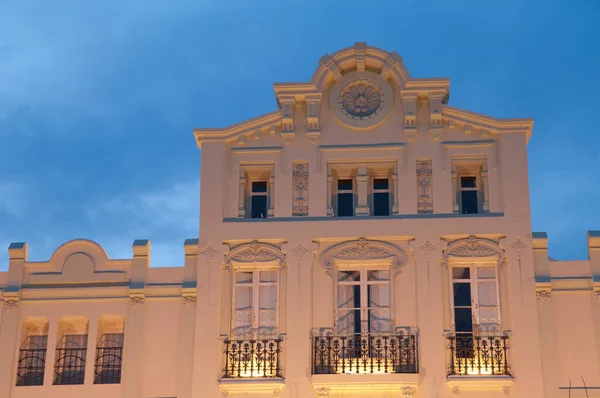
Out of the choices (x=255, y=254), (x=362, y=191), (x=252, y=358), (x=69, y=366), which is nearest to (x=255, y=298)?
(x=255, y=254)

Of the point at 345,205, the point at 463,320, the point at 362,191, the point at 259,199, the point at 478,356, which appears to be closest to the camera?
the point at 478,356

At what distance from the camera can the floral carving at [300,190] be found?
2650cm

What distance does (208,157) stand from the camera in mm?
27141

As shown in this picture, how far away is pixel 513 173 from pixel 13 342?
42.9 feet

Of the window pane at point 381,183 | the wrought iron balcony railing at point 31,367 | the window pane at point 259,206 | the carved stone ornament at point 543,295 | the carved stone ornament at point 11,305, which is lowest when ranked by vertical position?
the wrought iron balcony railing at point 31,367

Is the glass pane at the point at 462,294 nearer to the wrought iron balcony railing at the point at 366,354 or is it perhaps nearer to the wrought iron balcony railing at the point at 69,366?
the wrought iron balcony railing at the point at 366,354

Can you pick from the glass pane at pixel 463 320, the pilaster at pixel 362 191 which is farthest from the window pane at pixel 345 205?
the glass pane at pixel 463 320

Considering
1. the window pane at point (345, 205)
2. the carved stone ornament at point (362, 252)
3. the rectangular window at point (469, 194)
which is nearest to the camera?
the carved stone ornament at point (362, 252)

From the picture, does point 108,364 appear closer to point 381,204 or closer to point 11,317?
point 11,317

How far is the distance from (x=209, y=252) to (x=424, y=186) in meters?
5.64

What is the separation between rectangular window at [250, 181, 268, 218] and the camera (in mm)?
26969

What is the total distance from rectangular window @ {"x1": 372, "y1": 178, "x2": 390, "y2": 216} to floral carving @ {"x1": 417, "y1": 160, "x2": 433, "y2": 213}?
2.81 feet

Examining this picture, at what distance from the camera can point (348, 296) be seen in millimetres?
25719

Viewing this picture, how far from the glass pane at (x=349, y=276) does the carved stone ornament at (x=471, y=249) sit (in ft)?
7.02
